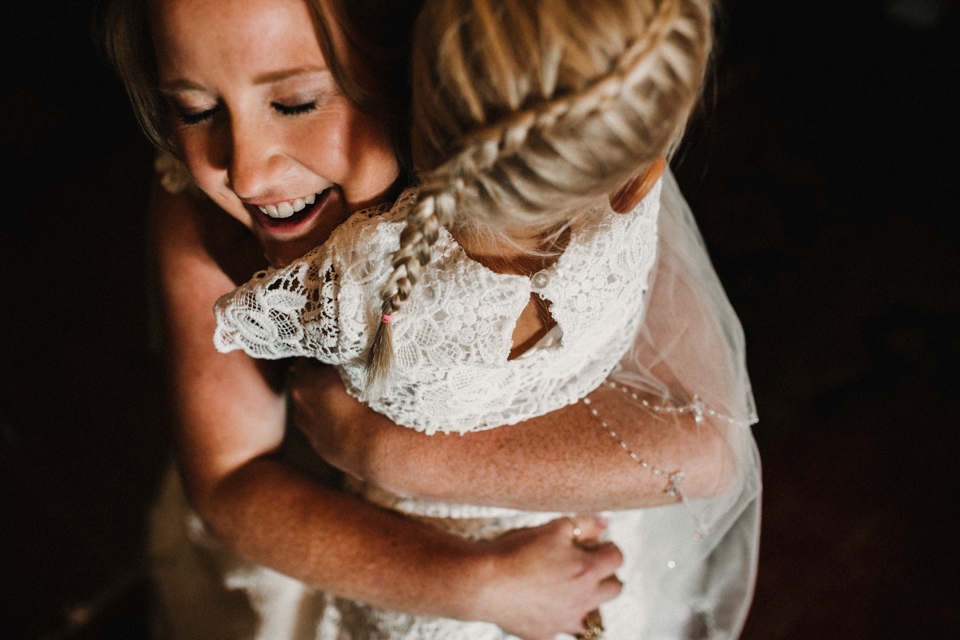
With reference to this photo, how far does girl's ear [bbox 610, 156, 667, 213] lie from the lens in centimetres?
73

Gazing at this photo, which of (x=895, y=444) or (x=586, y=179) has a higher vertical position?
(x=586, y=179)

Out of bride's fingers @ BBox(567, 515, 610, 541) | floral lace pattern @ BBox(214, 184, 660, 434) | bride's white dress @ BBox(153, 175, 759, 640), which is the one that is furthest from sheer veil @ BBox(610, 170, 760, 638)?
floral lace pattern @ BBox(214, 184, 660, 434)

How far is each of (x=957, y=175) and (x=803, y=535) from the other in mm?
1588

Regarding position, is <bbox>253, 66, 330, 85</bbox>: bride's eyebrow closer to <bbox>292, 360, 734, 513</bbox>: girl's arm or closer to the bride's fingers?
<bbox>292, 360, 734, 513</bbox>: girl's arm

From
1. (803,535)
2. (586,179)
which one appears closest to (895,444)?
(803,535)

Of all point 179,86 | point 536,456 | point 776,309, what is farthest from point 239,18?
point 776,309

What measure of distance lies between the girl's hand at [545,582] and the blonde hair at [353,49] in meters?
0.56

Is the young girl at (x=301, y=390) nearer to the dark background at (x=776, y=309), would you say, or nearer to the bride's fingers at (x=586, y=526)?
the bride's fingers at (x=586, y=526)

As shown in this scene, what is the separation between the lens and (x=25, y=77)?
2.57 meters

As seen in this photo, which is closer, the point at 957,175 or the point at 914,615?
the point at 914,615

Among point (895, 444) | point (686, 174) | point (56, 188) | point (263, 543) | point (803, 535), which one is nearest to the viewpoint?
point (263, 543)

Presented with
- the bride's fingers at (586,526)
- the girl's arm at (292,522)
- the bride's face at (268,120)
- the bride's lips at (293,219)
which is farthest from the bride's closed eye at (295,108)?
the bride's fingers at (586,526)

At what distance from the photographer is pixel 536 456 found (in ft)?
2.97

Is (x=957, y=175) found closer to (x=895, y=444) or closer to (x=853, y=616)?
(x=895, y=444)
